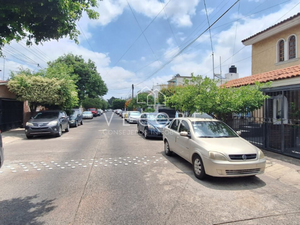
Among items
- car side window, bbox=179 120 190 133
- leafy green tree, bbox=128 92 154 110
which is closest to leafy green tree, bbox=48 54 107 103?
leafy green tree, bbox=128 92 154 110

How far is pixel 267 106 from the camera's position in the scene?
26.4 feet

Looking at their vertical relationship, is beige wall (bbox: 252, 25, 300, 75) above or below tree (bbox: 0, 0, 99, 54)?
above

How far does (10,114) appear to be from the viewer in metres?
15.1

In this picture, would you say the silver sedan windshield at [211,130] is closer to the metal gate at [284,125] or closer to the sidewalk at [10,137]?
the metal gate at [284,125]

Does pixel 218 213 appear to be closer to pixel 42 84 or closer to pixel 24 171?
pixel 24 171

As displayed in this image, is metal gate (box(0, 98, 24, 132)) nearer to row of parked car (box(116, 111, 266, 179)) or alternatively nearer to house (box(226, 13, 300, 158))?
row of parked car (box(116, 111, 266, 179))

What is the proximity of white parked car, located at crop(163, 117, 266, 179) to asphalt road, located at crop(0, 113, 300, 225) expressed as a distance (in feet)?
1.15

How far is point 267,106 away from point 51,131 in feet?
35.7

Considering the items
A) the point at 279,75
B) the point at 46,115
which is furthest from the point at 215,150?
the point at 46,115

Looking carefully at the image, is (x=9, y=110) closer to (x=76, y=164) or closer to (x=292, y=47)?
(x=76, y=164)

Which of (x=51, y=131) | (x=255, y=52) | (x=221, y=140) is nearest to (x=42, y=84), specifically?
(x=51, y=131)

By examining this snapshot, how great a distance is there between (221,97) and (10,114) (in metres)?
15.2

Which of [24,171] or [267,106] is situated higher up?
[267,106]

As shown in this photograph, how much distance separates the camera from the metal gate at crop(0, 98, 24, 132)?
45.7 feet
